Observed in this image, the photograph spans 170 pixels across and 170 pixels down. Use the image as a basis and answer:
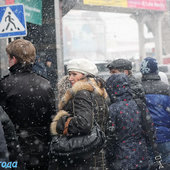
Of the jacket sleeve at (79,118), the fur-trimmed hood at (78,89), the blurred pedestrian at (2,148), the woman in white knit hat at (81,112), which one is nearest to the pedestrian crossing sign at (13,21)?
the woman in white knit hat at (81,112)

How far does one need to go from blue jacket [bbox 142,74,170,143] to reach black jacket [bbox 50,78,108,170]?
1.14 meters

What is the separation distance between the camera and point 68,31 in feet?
345

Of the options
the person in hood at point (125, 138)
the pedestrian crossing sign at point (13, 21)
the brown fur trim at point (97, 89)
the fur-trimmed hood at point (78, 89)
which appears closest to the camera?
the fur-trimmed hood at point (78, 89)

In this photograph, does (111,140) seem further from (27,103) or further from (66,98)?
(27,103)

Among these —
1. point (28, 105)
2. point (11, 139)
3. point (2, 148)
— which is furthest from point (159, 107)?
point (2, 148)

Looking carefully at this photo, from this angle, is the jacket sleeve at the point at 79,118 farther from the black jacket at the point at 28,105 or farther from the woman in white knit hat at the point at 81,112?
the black jacket at the point at 28,105

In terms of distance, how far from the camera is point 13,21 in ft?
20.4

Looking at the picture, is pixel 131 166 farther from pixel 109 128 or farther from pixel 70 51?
pixel 70 51

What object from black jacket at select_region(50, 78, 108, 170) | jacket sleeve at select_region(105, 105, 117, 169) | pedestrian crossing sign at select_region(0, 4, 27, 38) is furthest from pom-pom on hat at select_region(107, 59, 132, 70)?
pedestrian crossing sign at select_region(0, 4, 27, 38)

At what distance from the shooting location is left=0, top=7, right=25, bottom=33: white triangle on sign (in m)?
6.18

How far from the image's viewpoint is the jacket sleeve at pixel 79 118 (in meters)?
2.47

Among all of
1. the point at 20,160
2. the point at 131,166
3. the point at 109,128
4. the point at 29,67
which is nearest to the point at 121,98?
the point at 109,128

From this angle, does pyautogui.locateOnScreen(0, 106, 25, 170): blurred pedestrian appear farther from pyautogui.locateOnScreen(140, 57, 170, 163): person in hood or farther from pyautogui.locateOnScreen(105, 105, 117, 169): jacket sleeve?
pyautogui.locateOnScreen(140, 57, 170, 163): person in hood

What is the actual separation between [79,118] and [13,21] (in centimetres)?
427
